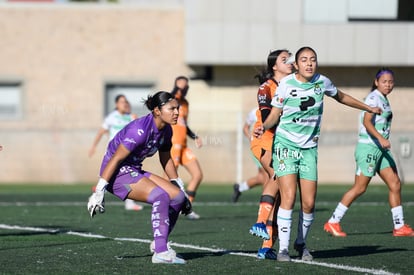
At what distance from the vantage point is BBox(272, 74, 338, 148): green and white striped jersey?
9.68 meters

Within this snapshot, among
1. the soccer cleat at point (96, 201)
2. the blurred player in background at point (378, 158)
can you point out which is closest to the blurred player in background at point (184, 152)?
the blurred player in background at point (378, 158)

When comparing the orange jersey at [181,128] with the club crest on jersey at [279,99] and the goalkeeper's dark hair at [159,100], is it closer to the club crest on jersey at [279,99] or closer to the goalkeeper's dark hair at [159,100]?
the goalkeeper's dark hair at [159,100]

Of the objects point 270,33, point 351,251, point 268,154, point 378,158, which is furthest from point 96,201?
point 270,33

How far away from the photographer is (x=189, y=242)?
1173 centimetres

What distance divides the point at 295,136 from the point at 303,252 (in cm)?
117

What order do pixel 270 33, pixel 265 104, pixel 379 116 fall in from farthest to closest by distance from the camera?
pixel 270 33 < pixel 379 116 < pixel 265 104

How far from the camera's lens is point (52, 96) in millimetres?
31969

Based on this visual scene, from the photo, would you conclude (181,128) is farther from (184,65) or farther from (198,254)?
(184,65)

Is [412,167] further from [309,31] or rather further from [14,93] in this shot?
[14,93]

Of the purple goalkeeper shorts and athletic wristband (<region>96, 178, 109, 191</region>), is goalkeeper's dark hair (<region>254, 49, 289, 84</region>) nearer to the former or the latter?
the purple goalkeeper shorts

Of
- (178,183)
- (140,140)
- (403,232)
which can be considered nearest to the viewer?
(140,140)

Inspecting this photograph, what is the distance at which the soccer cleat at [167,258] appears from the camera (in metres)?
9.48

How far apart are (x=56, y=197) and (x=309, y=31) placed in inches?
488

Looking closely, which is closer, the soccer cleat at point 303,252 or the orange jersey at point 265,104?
the soccer cleat at point 303,252
